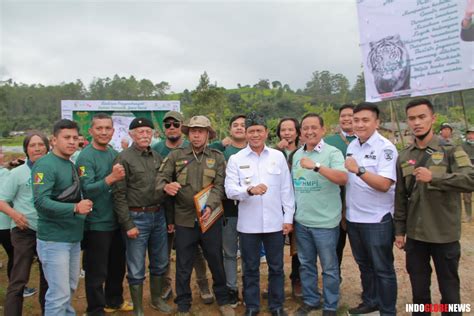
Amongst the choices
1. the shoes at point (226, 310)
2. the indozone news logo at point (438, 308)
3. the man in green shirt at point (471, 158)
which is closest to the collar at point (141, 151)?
the shoes at point (226, 310)

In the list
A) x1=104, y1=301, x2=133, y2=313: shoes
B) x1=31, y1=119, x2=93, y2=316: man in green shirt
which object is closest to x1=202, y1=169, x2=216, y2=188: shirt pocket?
x1=31, y1=119, x2=93, y2=316: man in green shirt

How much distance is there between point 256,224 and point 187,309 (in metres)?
1.26

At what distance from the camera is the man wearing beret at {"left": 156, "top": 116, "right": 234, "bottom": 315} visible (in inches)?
144

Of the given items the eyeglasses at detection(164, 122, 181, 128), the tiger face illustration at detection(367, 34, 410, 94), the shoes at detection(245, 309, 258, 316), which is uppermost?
the tiger face illustration at detection(367, 34, 410, 94)

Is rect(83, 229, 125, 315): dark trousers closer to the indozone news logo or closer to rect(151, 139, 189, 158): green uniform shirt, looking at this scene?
rect(151, 139, 189, 158): green uniform shirt

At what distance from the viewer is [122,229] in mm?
3654

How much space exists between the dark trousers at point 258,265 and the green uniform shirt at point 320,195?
1.21 ft

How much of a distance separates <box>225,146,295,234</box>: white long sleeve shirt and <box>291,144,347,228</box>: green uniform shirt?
0.12m

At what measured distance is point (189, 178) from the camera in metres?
3.67

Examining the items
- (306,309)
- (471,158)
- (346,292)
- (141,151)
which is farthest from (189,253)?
(471,158)

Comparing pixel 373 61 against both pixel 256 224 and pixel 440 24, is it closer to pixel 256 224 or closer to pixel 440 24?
pixel 440 24

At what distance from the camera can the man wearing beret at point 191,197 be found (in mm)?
3646

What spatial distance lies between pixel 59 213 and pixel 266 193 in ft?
6.39

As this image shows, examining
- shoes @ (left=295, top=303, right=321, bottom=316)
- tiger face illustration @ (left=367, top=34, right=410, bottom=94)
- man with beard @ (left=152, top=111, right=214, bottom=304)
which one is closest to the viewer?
shoes @ (left=295, top=303, right=321, bottom=316)
